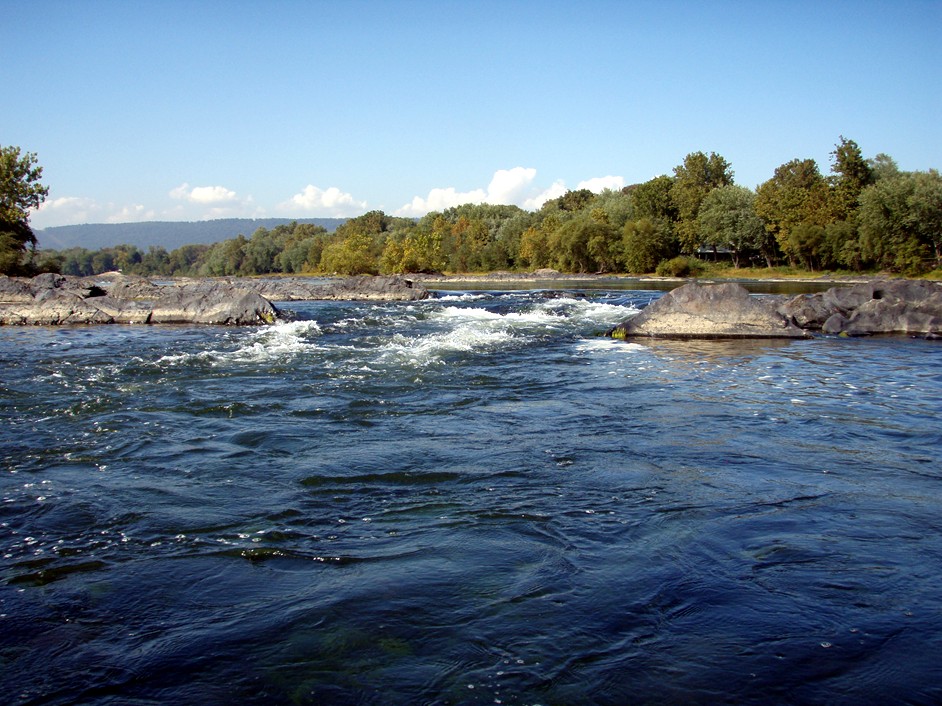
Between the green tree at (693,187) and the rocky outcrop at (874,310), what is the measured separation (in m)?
67.2

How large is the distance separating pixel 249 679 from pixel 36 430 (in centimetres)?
697

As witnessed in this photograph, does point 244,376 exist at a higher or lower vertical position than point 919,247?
lower

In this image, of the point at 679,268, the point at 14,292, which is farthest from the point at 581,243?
the point at 14,292

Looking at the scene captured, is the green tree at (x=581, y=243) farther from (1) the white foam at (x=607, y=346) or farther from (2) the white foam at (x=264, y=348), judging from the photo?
(1) the white foam at (x=607, y=346)

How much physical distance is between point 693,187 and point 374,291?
62.4 metres

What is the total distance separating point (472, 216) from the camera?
150m

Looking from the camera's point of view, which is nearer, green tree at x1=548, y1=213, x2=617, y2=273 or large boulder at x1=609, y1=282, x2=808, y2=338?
large boulder at x1=609, y1=282, x2=808, y2=338

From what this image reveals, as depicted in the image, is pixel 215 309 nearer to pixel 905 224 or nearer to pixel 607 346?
pixel 607 346

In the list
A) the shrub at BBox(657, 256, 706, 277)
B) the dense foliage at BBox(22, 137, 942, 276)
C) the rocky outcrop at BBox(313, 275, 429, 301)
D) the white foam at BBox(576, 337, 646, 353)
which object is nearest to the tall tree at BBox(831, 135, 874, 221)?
the dense foliage at BBox(22, 137, 942, 276)

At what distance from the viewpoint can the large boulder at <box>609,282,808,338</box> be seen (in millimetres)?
18672

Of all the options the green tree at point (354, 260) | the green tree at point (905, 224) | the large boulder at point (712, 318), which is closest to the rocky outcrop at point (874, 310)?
the large boulder at point (712, 318)

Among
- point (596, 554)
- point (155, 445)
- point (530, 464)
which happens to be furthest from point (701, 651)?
point (155, 445)

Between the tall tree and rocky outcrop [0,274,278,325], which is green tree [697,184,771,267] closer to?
the tall tree

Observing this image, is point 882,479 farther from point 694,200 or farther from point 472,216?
point 472,216
